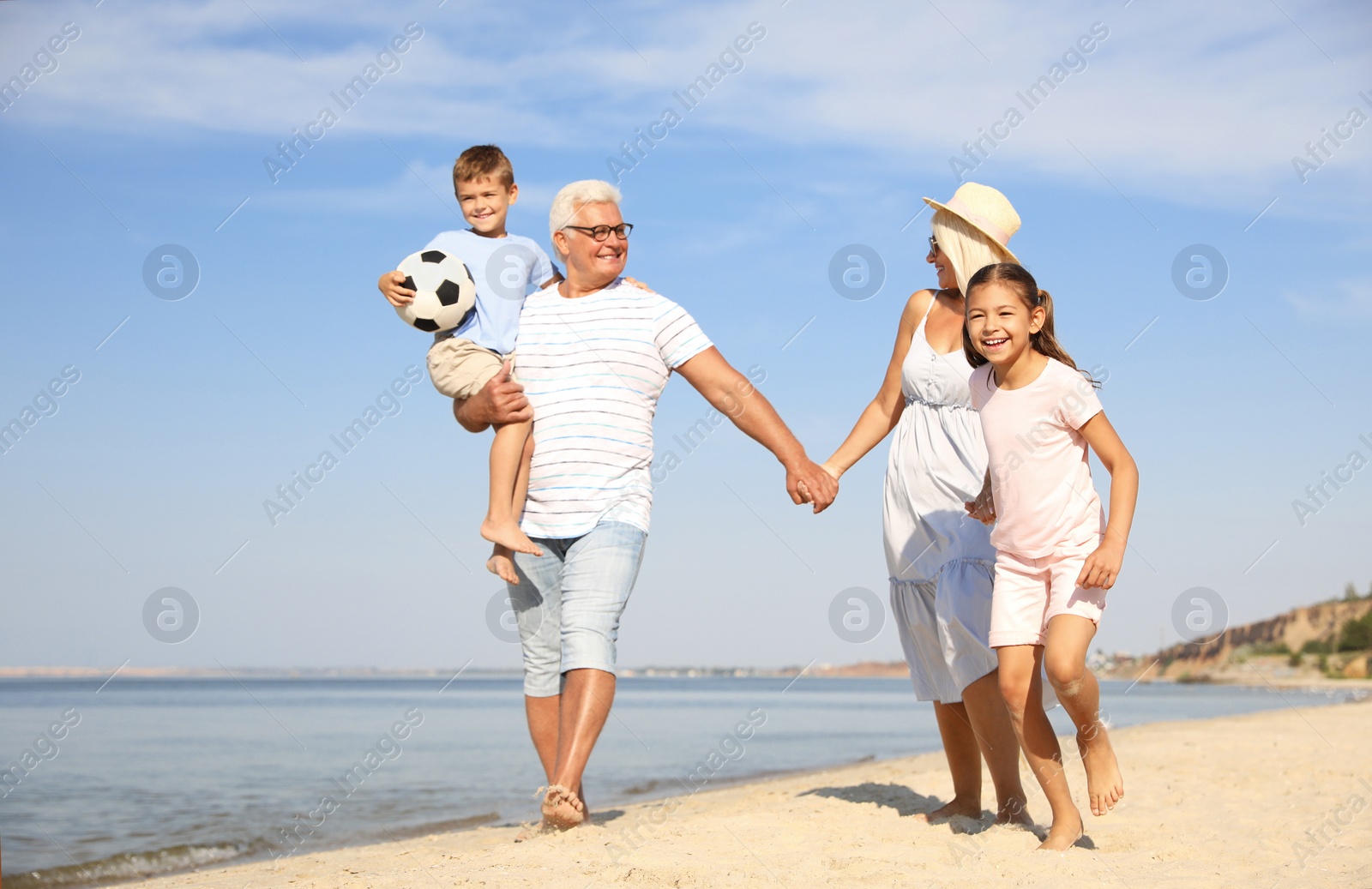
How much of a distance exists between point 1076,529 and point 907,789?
292cm

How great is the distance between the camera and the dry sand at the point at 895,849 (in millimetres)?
3203

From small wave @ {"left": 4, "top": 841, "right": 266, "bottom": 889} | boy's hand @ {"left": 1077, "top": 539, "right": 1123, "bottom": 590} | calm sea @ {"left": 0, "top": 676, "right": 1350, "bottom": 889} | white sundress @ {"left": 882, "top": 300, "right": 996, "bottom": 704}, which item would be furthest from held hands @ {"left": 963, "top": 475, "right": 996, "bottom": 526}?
small wave @ {"left": 4, "top": 841, "right": 266, "bottom": 889}

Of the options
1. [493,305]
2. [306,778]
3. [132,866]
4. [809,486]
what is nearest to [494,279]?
[493,305]

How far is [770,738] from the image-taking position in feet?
57.3

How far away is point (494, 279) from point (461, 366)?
39 cm

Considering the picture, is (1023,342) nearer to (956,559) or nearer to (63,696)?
(956,559)

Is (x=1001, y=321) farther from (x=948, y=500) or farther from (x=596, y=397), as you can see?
(x=596, y=397)

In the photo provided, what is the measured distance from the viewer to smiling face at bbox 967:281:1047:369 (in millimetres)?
3590

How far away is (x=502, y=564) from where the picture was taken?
4215mm

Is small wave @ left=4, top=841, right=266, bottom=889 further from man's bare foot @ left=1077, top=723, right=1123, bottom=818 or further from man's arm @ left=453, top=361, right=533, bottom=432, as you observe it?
man's bare foot @ left=1077, top=723, right=1123, bottom=818

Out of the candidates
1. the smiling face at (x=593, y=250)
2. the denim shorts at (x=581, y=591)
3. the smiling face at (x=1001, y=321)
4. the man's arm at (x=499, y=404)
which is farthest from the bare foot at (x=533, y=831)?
the smiling face at (x=1001, y=321)

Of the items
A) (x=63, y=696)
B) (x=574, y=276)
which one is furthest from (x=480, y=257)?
(x=63, y=696)

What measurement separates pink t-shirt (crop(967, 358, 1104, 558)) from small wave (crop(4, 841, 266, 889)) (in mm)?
5263

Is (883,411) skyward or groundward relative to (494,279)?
groundward
